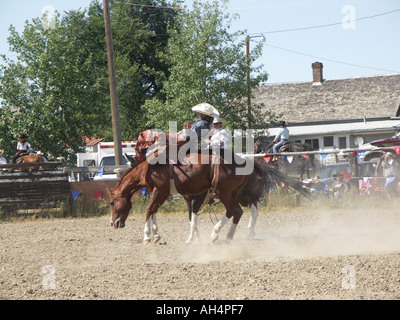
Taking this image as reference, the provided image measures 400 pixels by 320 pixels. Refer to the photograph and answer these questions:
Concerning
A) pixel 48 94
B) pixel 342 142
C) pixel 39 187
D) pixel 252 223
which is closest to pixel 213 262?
Answer: pixel 252 223

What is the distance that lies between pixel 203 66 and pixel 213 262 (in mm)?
18196

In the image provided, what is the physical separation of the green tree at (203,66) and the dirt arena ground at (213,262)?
12.8 meters

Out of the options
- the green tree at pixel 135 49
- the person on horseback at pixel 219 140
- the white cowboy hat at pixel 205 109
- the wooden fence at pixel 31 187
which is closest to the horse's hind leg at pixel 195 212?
the person on horseback at pixel 219 140

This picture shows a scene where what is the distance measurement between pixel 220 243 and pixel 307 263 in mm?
2311

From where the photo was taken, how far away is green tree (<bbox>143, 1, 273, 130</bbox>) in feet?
81.4

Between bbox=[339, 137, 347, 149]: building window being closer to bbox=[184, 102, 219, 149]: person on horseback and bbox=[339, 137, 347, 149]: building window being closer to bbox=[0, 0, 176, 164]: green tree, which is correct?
bbox=[0, 0, 176, 164]: green tree

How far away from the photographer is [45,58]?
22.0 metres

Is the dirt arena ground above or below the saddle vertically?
below

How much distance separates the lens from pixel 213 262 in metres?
7.79

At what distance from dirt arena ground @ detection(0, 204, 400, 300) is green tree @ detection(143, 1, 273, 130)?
1277cm

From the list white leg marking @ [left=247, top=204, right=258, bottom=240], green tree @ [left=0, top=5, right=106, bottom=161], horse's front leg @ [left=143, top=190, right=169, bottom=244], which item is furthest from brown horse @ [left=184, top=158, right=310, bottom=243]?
green tree @ [left=0, top=5, right=106, bottom=161]

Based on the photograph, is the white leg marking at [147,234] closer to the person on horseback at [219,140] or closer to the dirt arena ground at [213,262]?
the dirt arena ground at [213,262]
